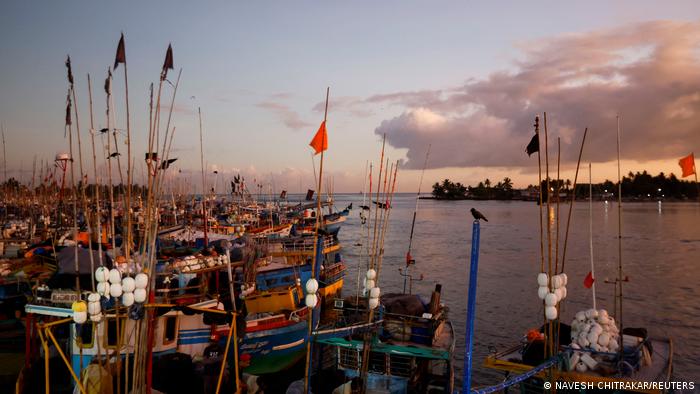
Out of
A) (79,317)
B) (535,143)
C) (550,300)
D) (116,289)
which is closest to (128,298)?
(116,289)

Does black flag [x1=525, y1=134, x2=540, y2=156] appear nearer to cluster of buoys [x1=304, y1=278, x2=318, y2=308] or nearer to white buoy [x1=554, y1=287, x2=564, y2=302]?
white buoy [x1=554, y1=287, x2=564, y2=302]

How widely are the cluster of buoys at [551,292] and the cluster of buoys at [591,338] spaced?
1.56 m

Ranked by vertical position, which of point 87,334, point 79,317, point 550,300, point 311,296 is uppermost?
point 311,296

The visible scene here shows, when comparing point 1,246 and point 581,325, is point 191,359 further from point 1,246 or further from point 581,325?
point 1,246

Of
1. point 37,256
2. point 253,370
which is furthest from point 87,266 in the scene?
point 37,256

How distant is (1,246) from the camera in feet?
101

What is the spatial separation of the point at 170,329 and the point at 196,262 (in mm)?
3941

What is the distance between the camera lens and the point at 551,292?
10609mm

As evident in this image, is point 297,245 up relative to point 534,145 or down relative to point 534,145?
down

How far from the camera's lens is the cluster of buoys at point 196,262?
18016 mm

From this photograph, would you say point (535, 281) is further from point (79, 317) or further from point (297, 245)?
point (79, 317)

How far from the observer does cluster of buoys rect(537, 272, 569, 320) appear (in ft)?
32.3

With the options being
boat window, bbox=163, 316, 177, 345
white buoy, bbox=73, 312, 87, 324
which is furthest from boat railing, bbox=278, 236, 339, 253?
white buoy, bbox=73, 312, 87, 324

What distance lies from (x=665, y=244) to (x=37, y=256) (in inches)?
2446
